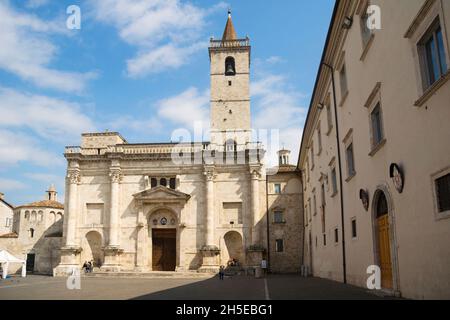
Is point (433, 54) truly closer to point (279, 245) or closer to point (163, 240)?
point (279, 245)

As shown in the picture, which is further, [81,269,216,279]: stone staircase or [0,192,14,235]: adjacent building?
[0,192,14,235]: adjacent building

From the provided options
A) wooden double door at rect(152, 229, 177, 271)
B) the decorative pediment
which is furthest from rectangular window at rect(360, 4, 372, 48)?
wooden double door at rect(152, 229, 177, 271)

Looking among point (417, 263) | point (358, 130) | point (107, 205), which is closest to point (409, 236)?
point (417, 263)

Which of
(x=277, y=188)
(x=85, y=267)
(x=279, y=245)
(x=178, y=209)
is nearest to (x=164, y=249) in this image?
(x=178, y=209)

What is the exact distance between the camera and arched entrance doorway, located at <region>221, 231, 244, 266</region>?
1542 inches

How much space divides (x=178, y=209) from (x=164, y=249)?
13.3 feet

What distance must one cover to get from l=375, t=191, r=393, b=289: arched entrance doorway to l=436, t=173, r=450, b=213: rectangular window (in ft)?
11.4

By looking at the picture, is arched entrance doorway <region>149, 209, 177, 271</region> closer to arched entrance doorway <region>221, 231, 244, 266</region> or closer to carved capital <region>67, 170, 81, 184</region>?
arched entrance doorway <region>221, 231, 244, 266</region>

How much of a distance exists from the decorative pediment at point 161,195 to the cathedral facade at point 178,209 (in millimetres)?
93

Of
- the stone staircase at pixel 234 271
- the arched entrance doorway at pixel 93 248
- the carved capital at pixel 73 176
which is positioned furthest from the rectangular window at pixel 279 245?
the carved capital at pixel 73 176

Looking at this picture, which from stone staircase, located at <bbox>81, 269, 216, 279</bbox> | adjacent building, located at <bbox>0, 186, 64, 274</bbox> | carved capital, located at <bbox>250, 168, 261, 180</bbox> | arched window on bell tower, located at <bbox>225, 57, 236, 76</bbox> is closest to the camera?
stone staircase, located at <bbox>81, 269, 216, 279</bbox>

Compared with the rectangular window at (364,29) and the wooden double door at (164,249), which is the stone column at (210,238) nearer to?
the wooden double door at (164,249)

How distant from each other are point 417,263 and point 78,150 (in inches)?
1480

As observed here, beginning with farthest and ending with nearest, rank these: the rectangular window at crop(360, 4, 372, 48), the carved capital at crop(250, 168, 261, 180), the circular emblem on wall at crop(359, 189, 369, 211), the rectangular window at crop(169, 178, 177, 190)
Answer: the rectangular window at crop(169, 178, 177, 190) < the carved capital at crop(250, 168, 261, 180) < the circular emblem on wall at crop(359, 189, 369, 211) < the rectangular window at crop(360, 4, 372, 48)
